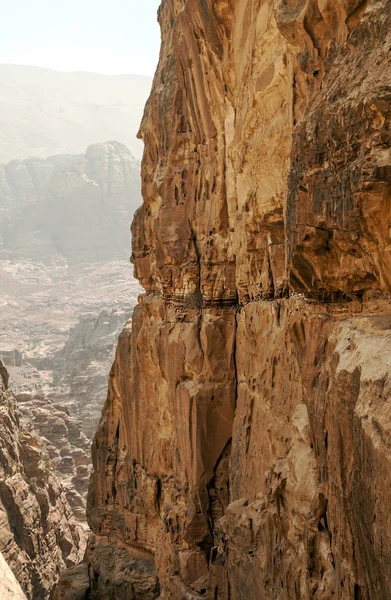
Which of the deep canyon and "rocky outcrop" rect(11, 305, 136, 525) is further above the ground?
the deep canyon

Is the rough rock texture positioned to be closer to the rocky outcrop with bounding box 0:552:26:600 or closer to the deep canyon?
the deep canyon

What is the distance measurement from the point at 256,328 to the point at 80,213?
116181 mm

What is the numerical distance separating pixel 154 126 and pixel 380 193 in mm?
13846

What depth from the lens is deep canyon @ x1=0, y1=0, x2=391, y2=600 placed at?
563 cm

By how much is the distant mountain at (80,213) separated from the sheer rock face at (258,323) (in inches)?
3881

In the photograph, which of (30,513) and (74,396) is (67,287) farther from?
(30,513)

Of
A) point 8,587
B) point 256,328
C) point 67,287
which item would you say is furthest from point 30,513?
point 67,287

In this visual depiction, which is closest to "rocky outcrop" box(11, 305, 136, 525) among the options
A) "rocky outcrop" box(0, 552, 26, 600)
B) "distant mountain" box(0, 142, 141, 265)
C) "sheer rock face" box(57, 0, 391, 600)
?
"sheer rock face" box(57, 0, 391, 600)

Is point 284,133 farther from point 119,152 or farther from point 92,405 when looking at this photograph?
point 119,152

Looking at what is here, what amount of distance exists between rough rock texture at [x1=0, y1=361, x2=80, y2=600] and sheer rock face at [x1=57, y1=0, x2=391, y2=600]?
783cm

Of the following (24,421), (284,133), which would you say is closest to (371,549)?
(284,133)

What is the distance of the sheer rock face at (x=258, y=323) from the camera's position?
564 cm

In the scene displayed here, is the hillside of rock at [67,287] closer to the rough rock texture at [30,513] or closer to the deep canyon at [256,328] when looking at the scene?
the rough rock texture at [30,513]

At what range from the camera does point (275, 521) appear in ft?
27.1
